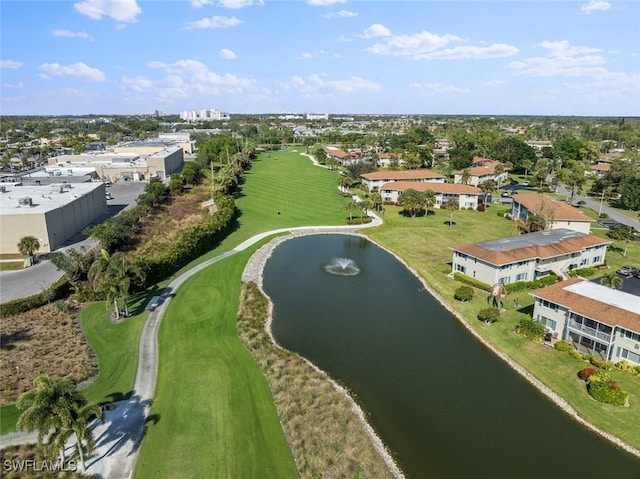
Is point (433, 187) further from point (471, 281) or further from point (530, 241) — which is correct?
point (471, 281)

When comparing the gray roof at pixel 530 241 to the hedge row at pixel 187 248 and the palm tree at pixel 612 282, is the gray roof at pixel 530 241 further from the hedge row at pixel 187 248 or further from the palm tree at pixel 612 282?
the hedge row at pixel 187 248

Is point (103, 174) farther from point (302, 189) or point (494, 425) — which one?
point (494, 425)

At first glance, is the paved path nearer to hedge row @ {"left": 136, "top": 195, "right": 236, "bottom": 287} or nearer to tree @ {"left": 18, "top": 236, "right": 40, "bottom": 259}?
hedge row @ {"left": 136, "top": 195, "right": 236, "bottom": 287}

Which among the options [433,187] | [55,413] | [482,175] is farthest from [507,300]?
[482,175]

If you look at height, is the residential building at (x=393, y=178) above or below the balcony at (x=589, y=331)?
above

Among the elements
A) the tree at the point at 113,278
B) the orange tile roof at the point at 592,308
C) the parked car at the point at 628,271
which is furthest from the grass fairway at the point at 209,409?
the parked car at the point at 628,271

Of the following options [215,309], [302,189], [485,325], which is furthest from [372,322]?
[302,189]
